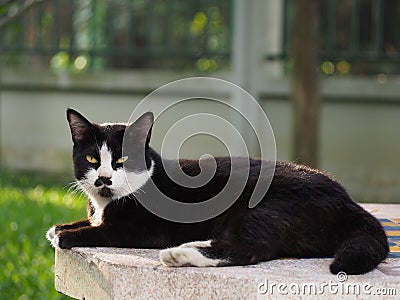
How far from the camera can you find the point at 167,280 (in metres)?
2.17

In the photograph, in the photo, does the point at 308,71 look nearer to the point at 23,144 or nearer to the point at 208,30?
the point at 208,30

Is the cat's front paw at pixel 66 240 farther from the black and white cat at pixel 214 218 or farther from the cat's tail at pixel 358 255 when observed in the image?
the cat's tail at pixel 358 255

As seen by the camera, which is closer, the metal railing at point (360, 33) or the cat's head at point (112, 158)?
the cat's head at point (112, 158)

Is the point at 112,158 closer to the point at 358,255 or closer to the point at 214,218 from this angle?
the point at 214,218

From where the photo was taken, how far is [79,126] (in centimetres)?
263

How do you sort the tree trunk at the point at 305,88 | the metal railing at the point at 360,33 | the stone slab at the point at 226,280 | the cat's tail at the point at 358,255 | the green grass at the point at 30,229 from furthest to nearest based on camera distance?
the metal railing at the point at 360,33 < the tree trunk at the point at 305,88 < the green grass at the point at 30,229 < the cat's tail at the point at 358,255 < the stone slab at the point at 226,280

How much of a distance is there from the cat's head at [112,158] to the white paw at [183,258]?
0.38 meters

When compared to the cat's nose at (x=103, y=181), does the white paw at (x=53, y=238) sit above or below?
below

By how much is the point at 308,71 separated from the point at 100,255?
14.4 ft

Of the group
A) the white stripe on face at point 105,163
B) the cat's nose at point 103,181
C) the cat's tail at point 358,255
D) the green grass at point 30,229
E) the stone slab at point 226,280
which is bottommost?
the green grass at point 30,229

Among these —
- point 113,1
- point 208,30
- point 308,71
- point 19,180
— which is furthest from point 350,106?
point 19,180

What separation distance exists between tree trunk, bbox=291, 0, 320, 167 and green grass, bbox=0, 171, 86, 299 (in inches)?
66.7

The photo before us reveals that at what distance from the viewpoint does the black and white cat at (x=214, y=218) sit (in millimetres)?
2277

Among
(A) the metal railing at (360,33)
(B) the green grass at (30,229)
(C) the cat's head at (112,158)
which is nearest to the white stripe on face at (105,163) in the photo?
(C) the cat's head at (112,158)
